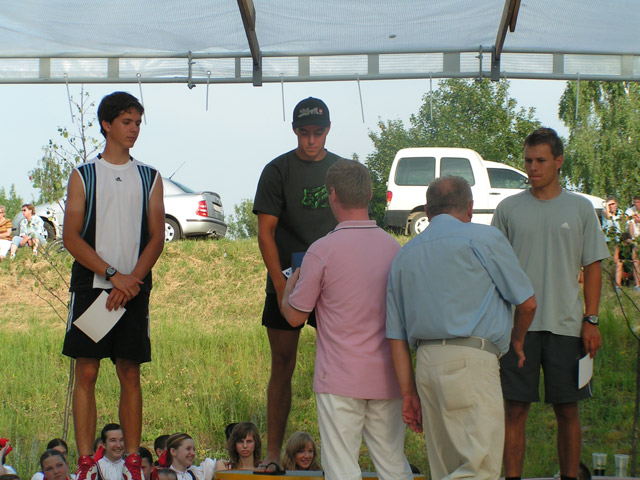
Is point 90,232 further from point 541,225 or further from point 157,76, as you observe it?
point 541,225

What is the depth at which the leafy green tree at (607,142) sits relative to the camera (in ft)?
87.3

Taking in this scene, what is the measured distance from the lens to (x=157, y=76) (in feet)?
18.4

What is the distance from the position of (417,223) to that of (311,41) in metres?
10.5

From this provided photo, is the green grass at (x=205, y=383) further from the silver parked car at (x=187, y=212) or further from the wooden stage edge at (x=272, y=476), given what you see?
the wooden stage edge at (x=272, y=476)

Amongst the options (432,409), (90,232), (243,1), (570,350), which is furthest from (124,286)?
(570,350)

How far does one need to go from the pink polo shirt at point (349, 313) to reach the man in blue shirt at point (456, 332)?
0.29 ft

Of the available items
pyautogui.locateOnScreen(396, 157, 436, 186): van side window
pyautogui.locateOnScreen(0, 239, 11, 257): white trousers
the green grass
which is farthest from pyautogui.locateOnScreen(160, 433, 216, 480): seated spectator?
pyautogui.locateOnScreen(396, 157, 436, 186): van side window

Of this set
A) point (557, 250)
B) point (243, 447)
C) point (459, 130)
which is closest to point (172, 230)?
point (243, 447)

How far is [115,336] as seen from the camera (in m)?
4.10

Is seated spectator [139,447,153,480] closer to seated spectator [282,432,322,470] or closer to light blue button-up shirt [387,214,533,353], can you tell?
seated spectator [282,432,322,470]

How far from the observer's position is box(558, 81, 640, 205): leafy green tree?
87.3ft

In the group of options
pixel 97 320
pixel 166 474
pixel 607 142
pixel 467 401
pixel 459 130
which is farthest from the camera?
pixel 459 130

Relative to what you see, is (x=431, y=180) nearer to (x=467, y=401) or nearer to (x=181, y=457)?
(x=181, y=457)

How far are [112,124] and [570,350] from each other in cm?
263
